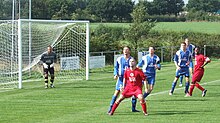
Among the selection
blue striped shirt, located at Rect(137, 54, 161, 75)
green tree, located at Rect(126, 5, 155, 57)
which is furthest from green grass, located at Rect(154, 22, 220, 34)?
blue striped shirt, located at Rect(137, 54, 161, 75)

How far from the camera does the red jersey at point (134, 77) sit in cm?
1564

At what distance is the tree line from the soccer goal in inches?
120

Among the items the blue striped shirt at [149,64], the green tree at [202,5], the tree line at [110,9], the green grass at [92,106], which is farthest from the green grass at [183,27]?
the blue striped shirt at [149,64]

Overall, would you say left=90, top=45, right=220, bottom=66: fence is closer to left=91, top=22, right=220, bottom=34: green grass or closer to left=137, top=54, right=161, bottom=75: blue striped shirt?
left=91, top=22, right=220, bottom=34: green grass

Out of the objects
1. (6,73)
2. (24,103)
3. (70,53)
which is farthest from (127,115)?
(70,53)

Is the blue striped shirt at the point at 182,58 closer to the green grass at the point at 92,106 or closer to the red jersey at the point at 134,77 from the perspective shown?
the green grass at the point at 92,106

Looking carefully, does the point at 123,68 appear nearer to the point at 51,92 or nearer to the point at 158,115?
the point at 158,115

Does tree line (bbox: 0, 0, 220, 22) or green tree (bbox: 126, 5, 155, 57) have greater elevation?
tree line (bbox: 0, 0, 220, 22)

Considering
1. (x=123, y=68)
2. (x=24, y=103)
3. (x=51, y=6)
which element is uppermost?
(x=51, y=6)

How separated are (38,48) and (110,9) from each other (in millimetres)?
60291

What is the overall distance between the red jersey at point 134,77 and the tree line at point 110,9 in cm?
2002

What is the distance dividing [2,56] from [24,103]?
9.46 meters

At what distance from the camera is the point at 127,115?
53.1 ft

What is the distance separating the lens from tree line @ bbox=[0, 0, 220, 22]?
195 feet
